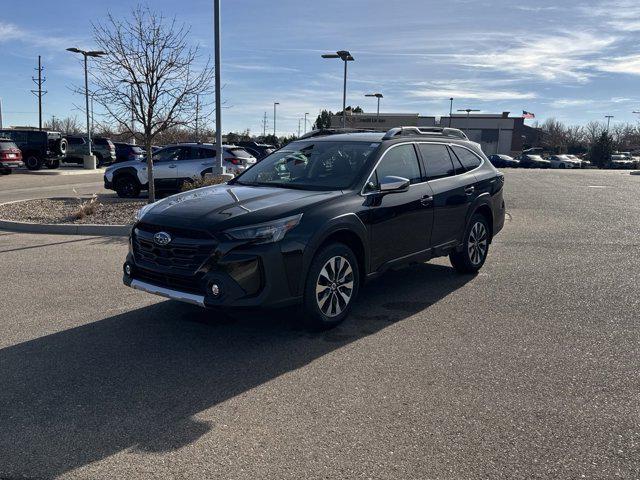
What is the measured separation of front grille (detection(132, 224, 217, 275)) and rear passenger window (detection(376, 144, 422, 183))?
1.96 meters

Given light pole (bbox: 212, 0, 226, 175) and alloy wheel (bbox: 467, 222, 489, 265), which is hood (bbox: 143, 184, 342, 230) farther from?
light pole (bbox: 212, 0, 226, 175)

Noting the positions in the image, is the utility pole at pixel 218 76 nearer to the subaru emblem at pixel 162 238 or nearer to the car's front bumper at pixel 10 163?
the subaru emblem at pixel 162 238

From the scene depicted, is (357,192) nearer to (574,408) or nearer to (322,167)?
(322,167)

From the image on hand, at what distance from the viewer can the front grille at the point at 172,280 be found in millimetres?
4441

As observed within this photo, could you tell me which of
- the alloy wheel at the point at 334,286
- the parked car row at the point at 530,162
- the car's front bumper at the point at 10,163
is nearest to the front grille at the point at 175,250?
the alloy wheel at the point at 334,286

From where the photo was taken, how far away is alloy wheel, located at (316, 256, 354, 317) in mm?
4855

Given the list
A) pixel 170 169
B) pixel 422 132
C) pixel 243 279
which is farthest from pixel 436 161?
pixel 170 169

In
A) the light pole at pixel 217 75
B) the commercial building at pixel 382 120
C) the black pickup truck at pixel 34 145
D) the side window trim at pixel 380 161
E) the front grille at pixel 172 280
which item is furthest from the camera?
the commercial building at pixel 382 120

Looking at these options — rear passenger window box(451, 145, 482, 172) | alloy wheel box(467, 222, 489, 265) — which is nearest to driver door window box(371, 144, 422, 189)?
rear passenger window box(451, 145, 482, 172)

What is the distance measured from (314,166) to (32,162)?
26596 mm

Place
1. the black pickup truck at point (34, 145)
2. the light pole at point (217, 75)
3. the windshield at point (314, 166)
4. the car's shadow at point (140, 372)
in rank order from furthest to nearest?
the black pickup truck at point (34, 145) < the light pole at point (217, 75) < the windshield at point (314, 166) < the car's shadow at point (140, 372)

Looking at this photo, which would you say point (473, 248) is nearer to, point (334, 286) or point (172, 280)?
point (334, 286)

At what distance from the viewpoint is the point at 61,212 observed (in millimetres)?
12125

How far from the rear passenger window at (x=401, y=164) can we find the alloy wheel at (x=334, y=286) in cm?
103
